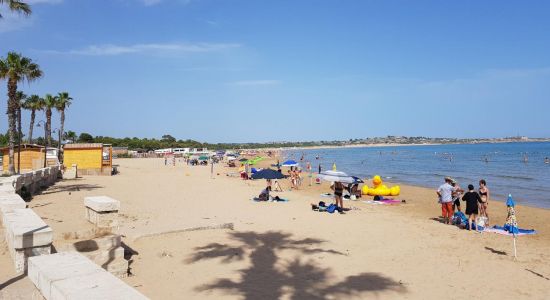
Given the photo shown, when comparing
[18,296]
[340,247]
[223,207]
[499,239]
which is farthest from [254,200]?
[18,296]

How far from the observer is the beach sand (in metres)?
6.60

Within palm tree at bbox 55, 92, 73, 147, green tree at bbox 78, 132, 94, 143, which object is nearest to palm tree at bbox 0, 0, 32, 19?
palm tree at bbox 55, 92, 73, 147

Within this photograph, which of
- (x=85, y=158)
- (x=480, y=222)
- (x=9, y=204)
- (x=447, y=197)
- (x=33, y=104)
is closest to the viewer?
(x=9, y=204)

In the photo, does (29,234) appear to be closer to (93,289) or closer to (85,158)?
(93,289)

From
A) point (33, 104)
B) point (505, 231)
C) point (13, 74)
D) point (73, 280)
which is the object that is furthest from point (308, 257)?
point (33, 104)

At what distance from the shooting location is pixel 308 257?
855 cm

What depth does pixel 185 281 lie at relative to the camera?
6.71 m

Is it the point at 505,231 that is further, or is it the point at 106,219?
the point at 505,231

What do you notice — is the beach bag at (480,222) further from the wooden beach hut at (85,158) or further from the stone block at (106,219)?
the wooden beach hut at (85,158)

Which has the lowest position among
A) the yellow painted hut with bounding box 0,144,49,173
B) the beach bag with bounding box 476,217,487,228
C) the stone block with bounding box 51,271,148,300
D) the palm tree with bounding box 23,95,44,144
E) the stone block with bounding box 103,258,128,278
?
the beach bag with bounding box 476,217,487,228

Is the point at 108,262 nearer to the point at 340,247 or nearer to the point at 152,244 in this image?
the point at 152,244

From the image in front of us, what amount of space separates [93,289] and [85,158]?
31097 mm

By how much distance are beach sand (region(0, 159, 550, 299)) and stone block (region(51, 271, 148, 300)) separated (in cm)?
107

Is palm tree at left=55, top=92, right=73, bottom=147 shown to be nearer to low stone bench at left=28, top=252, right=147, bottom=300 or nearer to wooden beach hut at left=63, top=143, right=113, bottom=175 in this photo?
wooden beach hut at left=63, top=143, right=113, bottom=175
